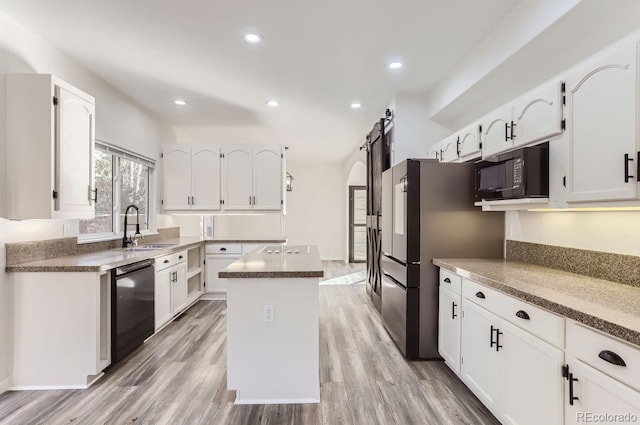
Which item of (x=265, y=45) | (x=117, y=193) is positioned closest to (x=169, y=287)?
(x=117, y=193)

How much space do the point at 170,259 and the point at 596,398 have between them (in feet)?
12.5

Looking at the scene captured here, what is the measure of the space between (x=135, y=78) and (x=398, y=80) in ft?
8.85

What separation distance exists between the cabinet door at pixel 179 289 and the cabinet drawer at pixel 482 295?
3.21 m

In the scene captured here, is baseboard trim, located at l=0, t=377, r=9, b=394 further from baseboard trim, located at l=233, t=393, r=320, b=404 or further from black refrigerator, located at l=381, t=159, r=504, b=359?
black refrigerator, located at l=381, t=159, r=504, b=359

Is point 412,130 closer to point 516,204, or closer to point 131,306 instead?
point 516,204

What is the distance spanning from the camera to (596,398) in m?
1.28

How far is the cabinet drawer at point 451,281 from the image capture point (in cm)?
245

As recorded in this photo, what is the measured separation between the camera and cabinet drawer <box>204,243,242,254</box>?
A: 492 centimetres

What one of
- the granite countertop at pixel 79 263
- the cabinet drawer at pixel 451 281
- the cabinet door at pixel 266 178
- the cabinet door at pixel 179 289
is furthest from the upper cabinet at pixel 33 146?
the cabinet drawer at pixel 451 281

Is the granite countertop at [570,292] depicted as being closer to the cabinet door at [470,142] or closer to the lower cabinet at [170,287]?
the cabinet door at [470,142]

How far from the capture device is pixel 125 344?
2844 mm

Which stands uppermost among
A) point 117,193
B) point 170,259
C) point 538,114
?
point 538,114

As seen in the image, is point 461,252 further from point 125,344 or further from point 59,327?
point 59,327

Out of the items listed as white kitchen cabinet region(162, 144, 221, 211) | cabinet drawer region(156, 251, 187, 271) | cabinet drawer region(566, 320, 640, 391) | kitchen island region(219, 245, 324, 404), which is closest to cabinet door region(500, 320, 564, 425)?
cabinet drawer region(566, 320, 640, 391)
